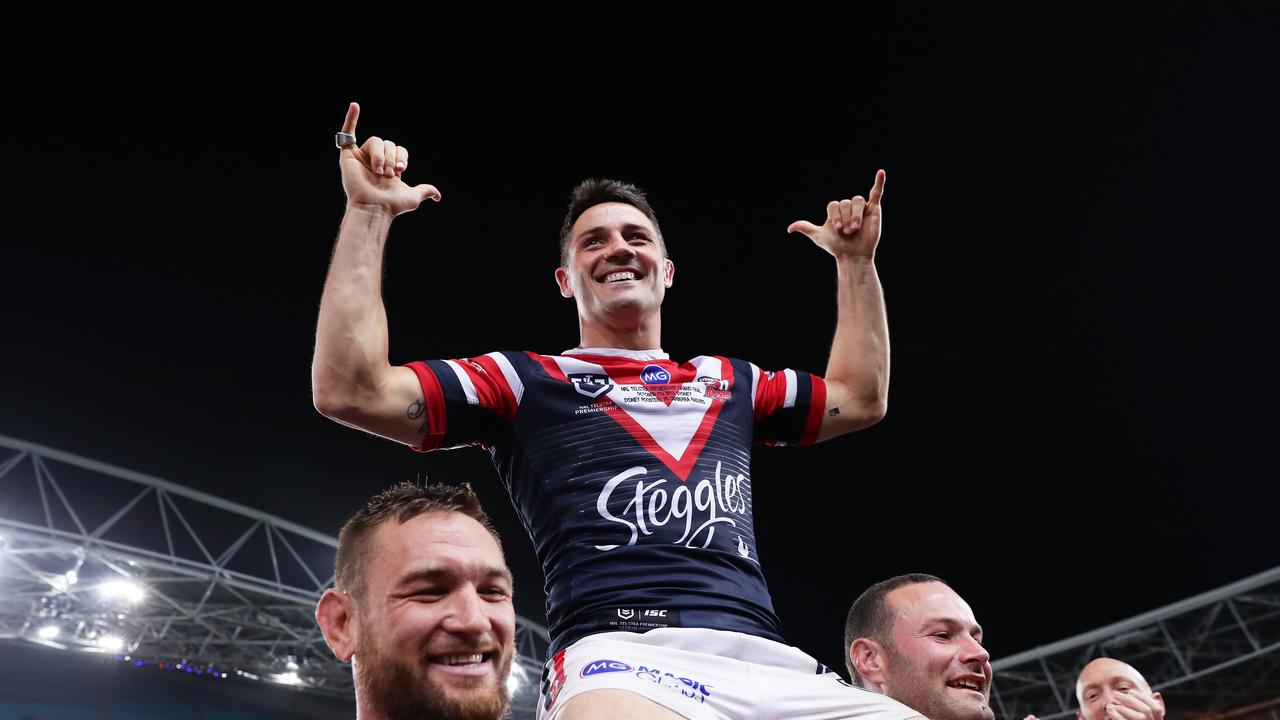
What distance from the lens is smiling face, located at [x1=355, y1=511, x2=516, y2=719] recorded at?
1989mm

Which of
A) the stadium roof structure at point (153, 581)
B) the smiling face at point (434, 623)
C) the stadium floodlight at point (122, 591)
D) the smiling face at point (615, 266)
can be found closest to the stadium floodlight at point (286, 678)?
the stadium roof structure at point (153, 581)

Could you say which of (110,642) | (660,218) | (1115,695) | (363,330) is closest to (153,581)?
(110,642)

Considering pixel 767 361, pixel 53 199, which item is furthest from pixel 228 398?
pixel 767 361

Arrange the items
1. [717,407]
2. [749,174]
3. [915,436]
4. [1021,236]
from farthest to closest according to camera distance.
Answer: [915,436], [1021,236], [749,174], [717,407]

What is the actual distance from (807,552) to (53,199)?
12.8 m

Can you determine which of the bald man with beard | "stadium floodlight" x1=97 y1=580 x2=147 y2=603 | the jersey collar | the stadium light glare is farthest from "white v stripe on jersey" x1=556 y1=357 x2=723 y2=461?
the stadium light glare

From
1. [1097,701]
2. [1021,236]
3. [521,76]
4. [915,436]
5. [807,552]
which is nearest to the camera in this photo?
[1097,701]

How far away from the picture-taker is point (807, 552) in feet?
54.7

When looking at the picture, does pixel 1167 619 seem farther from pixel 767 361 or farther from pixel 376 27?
pixel 376 27

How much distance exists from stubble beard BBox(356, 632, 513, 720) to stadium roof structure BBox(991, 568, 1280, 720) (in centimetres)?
1604

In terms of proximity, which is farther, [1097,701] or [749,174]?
[749,174]

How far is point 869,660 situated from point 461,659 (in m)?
2.28

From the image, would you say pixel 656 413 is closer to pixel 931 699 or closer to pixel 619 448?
pixel 619 448

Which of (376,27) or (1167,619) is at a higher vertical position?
(376,27)
